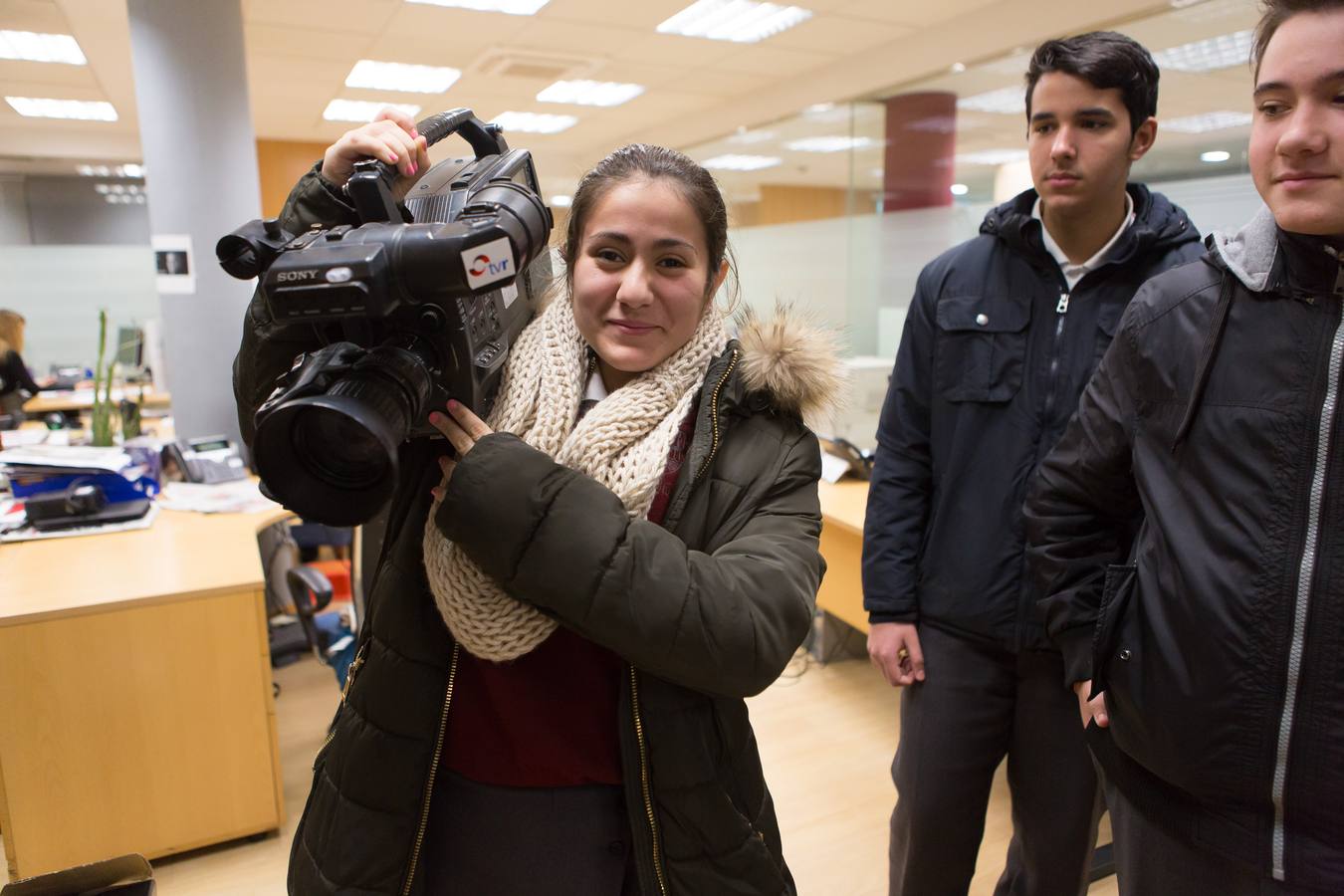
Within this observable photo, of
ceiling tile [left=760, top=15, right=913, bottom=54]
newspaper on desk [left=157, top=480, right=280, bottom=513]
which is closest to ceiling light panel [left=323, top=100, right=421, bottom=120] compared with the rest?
ceiling tile [left=760, top=15, right=913, bottom=54]

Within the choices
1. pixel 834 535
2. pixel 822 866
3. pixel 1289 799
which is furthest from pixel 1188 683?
pixel 834 535

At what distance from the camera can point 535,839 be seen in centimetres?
85

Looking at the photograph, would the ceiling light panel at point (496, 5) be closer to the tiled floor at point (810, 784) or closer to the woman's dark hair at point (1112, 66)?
the tiled floor at point (810, 784)

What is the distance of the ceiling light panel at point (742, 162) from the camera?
724 cm

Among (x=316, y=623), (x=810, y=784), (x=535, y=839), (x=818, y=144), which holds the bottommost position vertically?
(x=810, y=784)

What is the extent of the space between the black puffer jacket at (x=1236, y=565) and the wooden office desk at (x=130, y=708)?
189 cm

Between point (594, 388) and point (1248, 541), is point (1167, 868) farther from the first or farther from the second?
point (594, 388)

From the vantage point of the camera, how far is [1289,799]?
2.77ft

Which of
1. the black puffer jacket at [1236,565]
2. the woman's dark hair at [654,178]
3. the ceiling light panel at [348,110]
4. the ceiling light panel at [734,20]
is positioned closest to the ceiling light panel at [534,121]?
the ceiling light panel at [348,110]

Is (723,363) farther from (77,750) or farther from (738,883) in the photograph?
(77,750)

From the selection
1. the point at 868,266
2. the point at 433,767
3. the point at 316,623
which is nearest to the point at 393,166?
the point at 433,767

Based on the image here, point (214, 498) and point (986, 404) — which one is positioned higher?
point (986, 404)

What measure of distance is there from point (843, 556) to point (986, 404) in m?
1.50

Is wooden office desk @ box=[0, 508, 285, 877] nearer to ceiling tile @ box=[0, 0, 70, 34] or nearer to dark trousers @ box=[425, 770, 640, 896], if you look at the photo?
dark trousers @ box=[425, 770, 640, 896]
